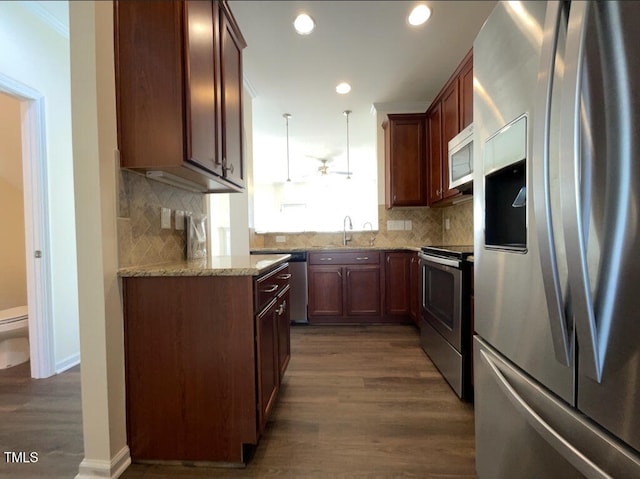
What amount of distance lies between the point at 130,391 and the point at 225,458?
1.76 ft

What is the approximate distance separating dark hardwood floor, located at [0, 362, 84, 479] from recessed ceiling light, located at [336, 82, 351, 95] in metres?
3.53

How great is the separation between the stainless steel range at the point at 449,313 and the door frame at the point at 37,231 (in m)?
2.93

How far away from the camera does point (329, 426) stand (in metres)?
1.58

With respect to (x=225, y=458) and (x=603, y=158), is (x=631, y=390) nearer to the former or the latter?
(x=603, y=158)

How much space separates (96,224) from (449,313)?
6.89ft

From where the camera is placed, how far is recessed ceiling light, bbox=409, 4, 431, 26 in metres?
→ 2.10

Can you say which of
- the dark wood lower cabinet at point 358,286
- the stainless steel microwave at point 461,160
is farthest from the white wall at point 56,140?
the stainless steel microwave at point 461,160

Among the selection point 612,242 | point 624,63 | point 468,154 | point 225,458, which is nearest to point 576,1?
point 624,63

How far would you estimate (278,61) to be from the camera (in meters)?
A: 2.74

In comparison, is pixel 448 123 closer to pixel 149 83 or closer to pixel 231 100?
pixel 231 100

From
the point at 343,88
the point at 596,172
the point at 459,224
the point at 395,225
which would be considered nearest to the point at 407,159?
the point at 395,225

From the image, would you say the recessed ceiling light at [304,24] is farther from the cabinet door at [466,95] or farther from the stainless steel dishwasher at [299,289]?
the stainless steel dishwasher at [299,289]

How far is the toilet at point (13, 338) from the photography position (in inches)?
89.4

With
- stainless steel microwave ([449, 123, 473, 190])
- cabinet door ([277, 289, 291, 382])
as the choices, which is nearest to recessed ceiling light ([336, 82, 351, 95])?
stainless steel microwave ([449, 123, 473, 190])
